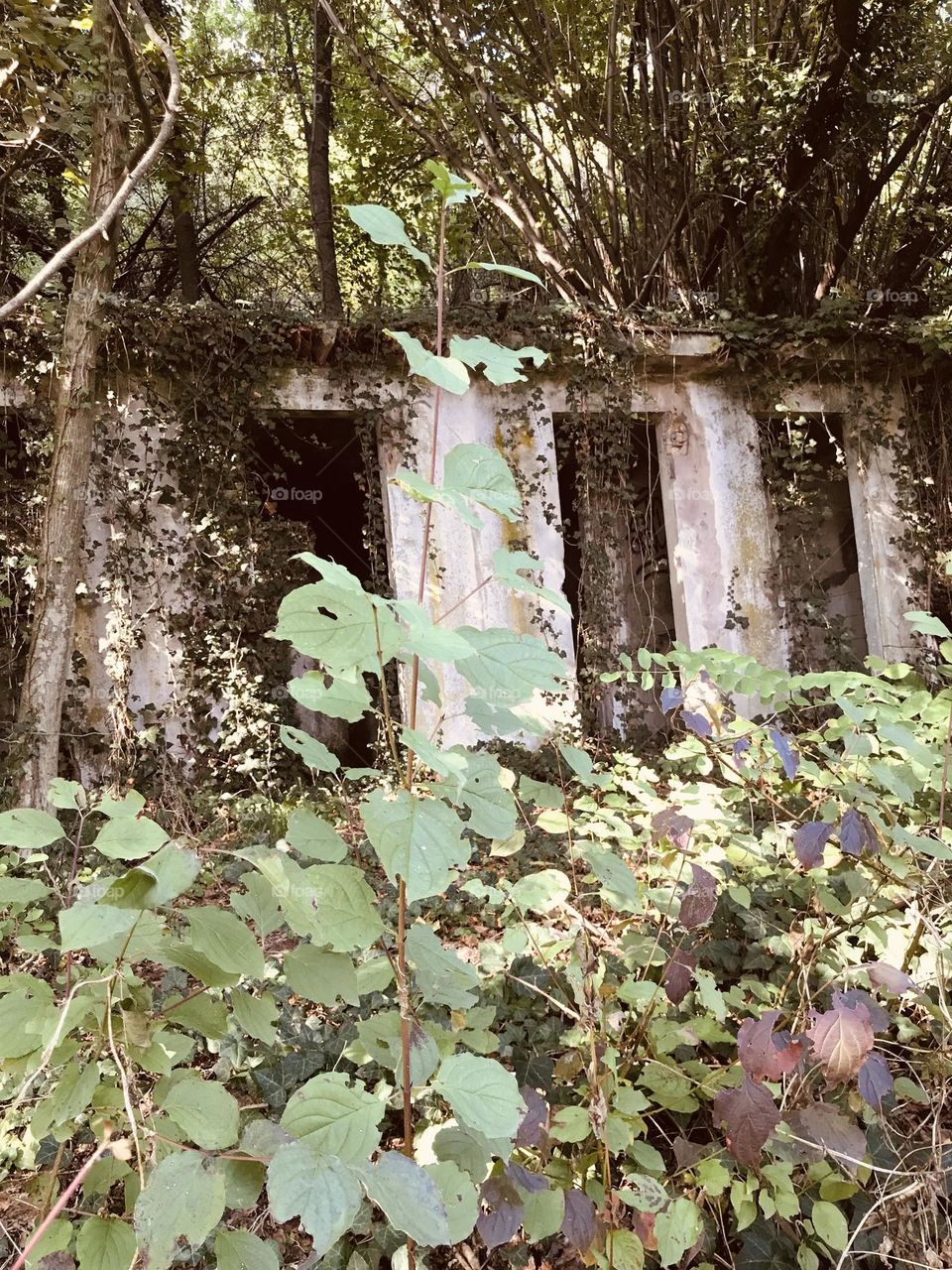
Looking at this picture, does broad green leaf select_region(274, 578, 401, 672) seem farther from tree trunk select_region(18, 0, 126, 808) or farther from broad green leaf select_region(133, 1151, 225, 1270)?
tree trunk select_region(18, 0, 126, 808)

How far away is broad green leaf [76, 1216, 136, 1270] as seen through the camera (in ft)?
3.18

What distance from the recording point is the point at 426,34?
6961mm

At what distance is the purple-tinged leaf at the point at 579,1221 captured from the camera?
1340mm

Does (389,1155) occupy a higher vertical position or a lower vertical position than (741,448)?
lower

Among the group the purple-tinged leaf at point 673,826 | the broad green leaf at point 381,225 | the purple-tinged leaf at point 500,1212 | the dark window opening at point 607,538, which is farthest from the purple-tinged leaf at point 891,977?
the dark window opening at point 607,538

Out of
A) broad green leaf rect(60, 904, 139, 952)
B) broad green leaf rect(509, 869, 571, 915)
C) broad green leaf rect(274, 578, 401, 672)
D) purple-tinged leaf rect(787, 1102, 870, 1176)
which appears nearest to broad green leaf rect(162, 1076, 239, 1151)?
broad green leaf rect(60, 904, 139, 952)

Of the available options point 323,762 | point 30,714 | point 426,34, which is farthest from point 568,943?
point 426,34

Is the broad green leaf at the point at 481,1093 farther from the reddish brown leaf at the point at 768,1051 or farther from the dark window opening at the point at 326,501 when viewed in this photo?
the dark window opening at the point at 326,501

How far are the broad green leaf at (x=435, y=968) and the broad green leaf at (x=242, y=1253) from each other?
0.33m

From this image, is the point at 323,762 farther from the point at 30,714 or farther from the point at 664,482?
the point at 664,482

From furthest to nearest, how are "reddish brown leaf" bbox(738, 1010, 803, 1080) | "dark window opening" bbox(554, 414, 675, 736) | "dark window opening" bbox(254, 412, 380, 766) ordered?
"dark window opening" bbox(254, 412, 380, 766) → "dark window opening" bbox(554, 414, 675, 736) → "reddish brown leaf" bbox(738, 1010, 803, 1080)

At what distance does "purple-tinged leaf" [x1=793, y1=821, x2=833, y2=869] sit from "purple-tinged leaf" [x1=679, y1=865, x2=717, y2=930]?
21 centimetres

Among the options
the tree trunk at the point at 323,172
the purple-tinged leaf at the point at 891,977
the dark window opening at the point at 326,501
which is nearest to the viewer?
the purple-tinged leaf at the point at 891,977

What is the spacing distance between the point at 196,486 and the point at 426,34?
446cm
